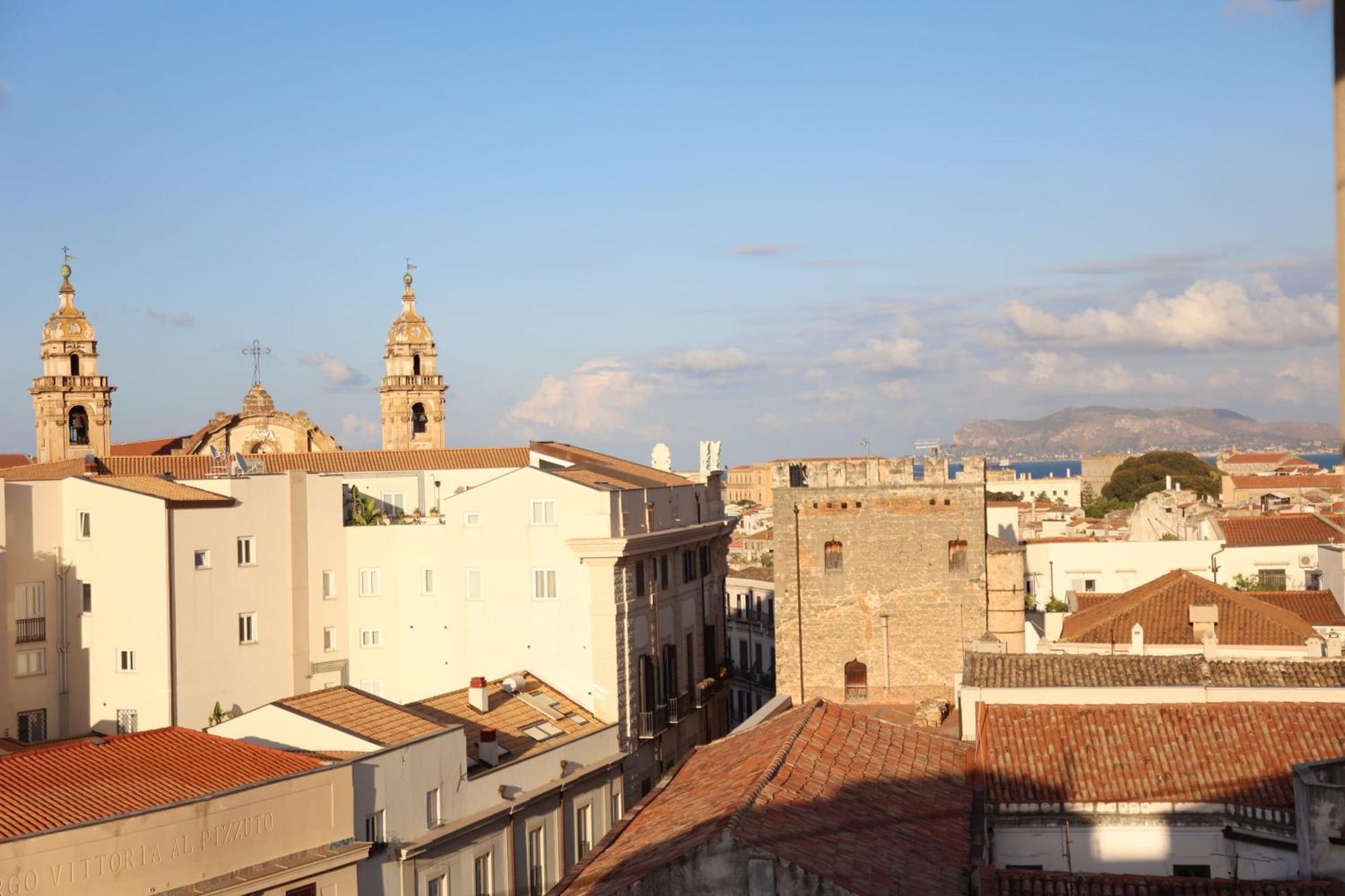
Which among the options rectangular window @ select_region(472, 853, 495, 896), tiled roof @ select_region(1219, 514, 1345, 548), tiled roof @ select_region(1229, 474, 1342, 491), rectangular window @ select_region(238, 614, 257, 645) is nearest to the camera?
rectangular window @ select_region(472, 853, 495, 896)

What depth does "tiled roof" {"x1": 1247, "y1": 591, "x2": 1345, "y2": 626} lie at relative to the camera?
141ft

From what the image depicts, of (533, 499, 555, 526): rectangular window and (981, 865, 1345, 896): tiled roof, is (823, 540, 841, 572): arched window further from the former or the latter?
(981, 865, 1345, 896): tiled roof

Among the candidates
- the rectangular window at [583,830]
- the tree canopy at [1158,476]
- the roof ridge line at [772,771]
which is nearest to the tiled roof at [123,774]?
the roof ridge line at [772,771]

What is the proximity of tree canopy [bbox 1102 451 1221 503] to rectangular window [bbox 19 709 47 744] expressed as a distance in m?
102

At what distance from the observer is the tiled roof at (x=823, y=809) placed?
1722 centimetres

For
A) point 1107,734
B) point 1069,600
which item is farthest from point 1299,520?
point 1107,734

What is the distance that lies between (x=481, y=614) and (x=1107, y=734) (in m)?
18.5

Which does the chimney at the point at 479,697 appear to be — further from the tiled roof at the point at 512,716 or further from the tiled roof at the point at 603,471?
the tiled roof at the point at 603,471

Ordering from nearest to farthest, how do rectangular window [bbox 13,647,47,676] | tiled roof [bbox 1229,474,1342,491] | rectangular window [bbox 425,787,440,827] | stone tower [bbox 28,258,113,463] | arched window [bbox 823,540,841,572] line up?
rectangular window [bbox 425,787,440,827] < rectangular window [bbox 13,647,47,676] < arched window [bbox 823,540,841,572] < stone tower [bbox 28,258,113,463] < tiled roof [bbox 1229,474,1342,491]

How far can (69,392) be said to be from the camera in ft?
216

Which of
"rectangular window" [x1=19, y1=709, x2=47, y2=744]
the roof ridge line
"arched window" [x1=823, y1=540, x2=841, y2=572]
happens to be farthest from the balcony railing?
the roof ridge line

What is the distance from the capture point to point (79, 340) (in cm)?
6675

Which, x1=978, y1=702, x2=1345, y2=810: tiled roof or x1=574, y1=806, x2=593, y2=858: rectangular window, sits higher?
x1=978, y1=702, x2=1345, y2=810: tiled roof

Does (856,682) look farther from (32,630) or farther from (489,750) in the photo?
(32,630)
